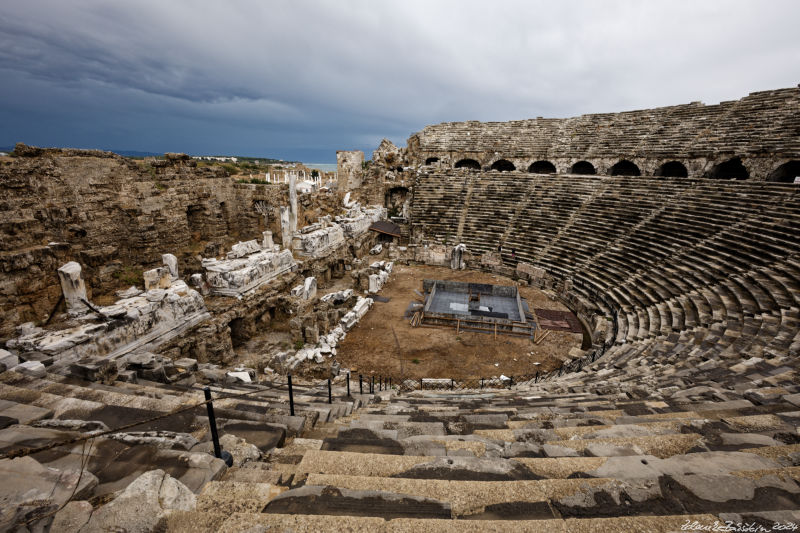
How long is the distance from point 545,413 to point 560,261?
13567 millimetres

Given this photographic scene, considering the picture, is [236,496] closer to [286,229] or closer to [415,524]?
[415,524]

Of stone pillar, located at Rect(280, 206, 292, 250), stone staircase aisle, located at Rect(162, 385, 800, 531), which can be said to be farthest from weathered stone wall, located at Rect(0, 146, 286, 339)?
stone staircase aisle, located at Rect(162, 385, 800, 531)

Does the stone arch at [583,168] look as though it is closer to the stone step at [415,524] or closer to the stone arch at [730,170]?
the stone arch at [730,170]

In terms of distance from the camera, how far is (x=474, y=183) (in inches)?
945

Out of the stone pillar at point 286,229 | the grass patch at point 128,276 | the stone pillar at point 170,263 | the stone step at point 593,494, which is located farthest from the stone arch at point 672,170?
the grass patch at point 128,276

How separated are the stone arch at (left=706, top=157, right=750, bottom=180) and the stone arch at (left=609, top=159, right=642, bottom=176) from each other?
4.01m

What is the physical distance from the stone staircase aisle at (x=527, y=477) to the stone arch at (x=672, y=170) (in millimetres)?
22415

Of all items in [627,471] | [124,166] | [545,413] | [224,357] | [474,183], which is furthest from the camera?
[474,183]

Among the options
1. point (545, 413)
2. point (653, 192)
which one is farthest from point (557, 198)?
point (545, 413)

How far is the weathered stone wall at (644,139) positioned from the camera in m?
17.7

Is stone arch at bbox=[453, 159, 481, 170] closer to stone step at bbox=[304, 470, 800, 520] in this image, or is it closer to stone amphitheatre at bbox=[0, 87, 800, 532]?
stone amphitheatre at bbox=[0, 87, 800, 532]

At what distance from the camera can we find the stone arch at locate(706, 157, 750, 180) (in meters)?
18.8

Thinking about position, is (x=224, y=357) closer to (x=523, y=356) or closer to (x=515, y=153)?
(x=523, y=356)

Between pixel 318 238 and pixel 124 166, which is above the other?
pixel 124 166
